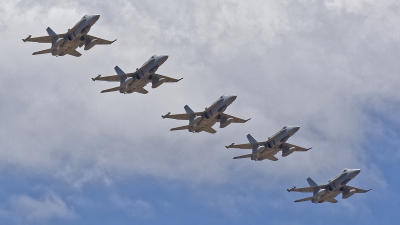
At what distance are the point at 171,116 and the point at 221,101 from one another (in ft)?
35.3

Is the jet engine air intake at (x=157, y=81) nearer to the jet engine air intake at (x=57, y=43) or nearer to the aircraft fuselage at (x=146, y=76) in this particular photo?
the aircraft fuselage at (x=146, y=76)

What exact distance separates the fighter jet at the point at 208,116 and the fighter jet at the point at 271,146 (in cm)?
621

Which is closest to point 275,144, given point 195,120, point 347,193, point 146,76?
point 195,120

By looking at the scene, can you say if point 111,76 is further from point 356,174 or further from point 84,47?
point 356,174

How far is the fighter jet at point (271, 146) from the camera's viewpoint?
12800 centimetres

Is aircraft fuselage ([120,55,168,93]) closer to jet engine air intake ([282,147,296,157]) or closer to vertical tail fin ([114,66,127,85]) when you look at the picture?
vertical tail fin ([114,66,127,85])

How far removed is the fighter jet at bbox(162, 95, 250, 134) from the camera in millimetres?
123475

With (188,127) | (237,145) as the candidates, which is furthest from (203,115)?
(237,145)

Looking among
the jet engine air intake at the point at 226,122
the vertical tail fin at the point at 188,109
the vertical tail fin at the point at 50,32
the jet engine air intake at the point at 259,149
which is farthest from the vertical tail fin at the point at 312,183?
the vertical tail fin at the point at 50,32

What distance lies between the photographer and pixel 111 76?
124 metres

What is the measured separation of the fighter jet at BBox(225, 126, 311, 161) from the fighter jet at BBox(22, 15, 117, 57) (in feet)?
108

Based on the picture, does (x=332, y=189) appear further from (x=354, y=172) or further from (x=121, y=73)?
(x=121, y=73)

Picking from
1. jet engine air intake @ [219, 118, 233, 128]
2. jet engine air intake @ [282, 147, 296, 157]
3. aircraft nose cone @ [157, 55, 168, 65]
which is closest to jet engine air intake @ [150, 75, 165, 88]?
aircraft nose cone @ [157, 55, 168, 65]

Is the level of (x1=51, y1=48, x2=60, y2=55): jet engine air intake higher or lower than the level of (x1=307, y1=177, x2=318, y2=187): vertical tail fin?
higher
